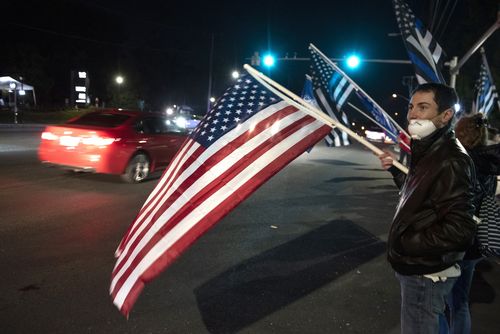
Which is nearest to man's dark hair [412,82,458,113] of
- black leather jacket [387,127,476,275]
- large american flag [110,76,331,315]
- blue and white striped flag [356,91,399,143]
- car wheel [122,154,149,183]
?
black leather jacket [387,127,476,275]

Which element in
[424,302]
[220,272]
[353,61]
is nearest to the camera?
[424,302]

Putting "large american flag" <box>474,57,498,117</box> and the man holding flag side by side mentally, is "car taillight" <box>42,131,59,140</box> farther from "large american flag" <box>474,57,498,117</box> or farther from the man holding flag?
"large american flag" <box>474,57,498,117</box>

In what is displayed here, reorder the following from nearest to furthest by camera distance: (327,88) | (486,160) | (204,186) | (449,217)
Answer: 1. (449,217)
2. (204,186)
3. (486,160)
4. (327,88)

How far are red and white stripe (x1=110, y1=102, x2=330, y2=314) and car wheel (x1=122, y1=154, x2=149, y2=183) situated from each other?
285 inches

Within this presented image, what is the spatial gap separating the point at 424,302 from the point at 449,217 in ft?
1.65

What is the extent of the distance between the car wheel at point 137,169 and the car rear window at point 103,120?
88 centimetres

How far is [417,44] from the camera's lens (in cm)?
678

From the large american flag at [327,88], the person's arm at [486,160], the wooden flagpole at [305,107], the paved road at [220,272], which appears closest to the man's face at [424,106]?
the wooden flagpole at [305,107]

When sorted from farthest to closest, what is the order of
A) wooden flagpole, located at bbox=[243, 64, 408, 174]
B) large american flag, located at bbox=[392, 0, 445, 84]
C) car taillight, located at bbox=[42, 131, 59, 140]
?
car taillight, located at bbox=[42, 131, 59, 140]
large american flag, located at bbox=[392, 0, 445, 84]
wooden flagpole, located at bbox=[243, 64, 408, 174]

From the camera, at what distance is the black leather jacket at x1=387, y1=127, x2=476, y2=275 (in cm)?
209

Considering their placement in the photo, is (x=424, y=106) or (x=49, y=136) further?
(x=49, y=136)

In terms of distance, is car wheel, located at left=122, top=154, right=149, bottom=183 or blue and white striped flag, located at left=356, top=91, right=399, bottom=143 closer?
blue and white striped flag, located at left=356, top=91, right=399, bottom=143

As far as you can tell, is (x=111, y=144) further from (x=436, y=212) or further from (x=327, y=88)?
(x=436, y=212)

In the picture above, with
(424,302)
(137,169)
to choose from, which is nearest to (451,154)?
(424,302)
